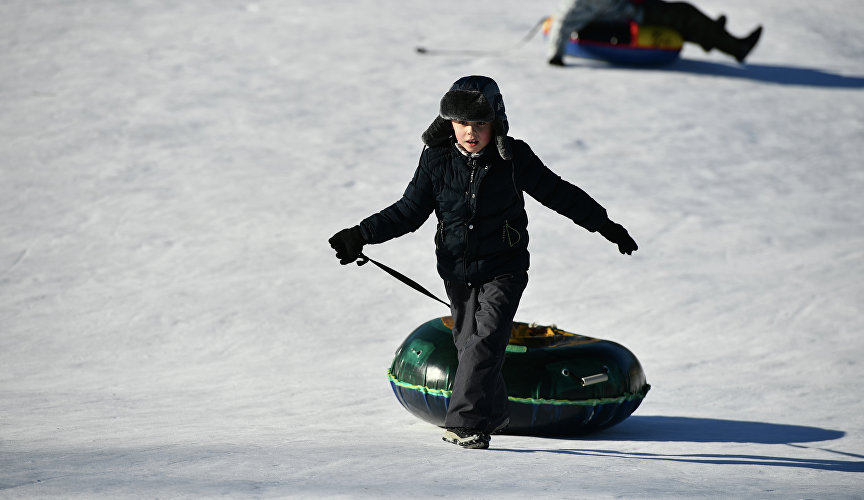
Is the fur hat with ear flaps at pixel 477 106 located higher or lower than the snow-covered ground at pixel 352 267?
higher

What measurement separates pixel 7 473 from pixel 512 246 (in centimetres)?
198

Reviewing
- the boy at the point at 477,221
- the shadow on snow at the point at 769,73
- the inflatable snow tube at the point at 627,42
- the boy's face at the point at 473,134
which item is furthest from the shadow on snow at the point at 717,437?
the shadow on snow at the point at 769,73

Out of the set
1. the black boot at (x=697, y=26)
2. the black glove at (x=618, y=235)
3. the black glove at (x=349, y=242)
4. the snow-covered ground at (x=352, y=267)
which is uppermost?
the black glove at (x=618, y=235)

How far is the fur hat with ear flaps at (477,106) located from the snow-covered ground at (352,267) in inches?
49.0

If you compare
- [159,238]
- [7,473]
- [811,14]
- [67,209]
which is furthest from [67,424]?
[811,14]

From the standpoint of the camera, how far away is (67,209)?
845 cm

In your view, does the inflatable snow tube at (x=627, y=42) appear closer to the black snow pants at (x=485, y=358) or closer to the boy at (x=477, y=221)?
→ the boy at (x=477, y=221)

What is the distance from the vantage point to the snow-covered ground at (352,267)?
384 cm

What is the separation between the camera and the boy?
13.0 feet

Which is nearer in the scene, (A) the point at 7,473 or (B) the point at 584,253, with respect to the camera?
(A) the point at 7,473

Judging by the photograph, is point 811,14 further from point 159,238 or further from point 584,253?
point 159,238

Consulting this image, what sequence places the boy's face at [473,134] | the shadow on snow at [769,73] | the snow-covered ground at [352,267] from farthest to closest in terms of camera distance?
the shadow on snow at [769,73] < the boy's face at [473,134] < the snow-covered ground at [352,267]

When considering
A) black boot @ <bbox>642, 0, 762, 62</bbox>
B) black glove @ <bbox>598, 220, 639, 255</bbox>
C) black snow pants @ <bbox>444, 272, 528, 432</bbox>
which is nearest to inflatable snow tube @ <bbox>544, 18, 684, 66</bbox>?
black boot @ <bbox>642, 0, 762, 62</bbox>

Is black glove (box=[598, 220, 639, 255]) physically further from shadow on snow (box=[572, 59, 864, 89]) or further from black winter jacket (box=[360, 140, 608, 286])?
shadow on snow (box=[572, 59, 864, 89])
